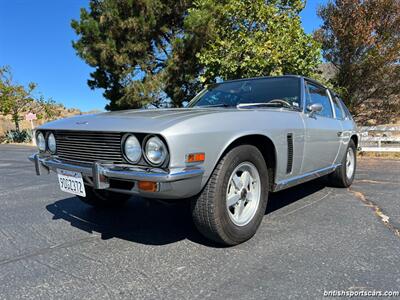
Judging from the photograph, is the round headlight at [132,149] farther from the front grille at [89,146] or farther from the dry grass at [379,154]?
the dry grass at [379,154]

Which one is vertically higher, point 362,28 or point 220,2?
point 220,2

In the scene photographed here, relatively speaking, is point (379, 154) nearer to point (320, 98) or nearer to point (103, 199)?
point (320, 98)

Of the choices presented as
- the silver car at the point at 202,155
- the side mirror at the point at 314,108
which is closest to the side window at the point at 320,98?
the side mirror at the point at 314,108

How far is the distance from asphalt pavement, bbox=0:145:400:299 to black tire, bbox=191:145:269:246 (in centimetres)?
14

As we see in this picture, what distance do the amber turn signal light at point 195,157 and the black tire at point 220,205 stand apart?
192 mm

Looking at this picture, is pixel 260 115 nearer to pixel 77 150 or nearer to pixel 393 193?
pixel 77 150

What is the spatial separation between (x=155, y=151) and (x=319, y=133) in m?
2.20

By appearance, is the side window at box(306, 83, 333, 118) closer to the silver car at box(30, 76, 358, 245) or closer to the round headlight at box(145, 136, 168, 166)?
the silver car at box(30, 76, 358, 245)

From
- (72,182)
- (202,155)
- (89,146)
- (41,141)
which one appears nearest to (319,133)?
(202,155)

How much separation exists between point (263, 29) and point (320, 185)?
6.92 meters

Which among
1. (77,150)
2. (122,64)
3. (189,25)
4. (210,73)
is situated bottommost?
(77,150)

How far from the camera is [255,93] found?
396 cm

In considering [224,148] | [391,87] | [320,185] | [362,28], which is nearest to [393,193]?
[320,185]

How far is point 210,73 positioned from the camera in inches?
419
